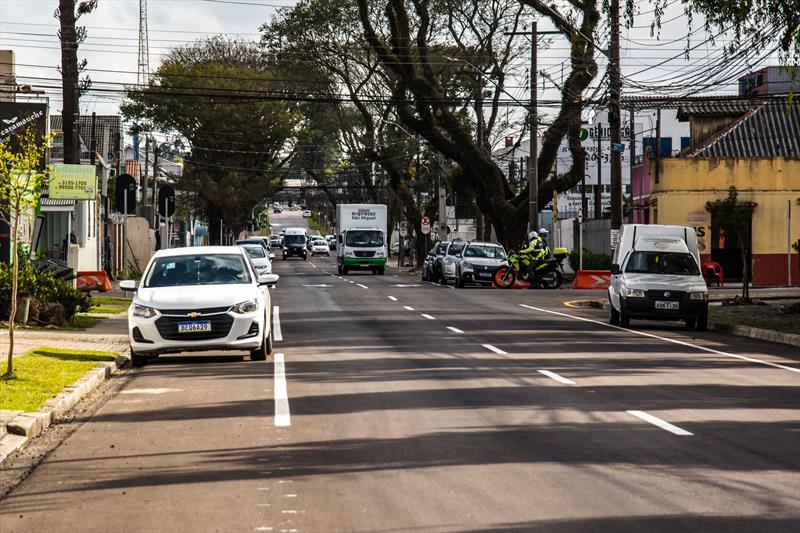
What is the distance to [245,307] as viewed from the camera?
1894 cm

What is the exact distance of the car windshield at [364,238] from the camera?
65500 mm

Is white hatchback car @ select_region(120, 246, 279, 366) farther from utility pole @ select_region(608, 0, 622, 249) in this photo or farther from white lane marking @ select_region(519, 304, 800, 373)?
utility pole @ select_region(608, 0, 622, 249)

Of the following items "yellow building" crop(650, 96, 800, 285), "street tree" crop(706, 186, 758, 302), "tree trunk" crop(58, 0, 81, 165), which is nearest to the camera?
"tree trunk" crop(58, 0, 81, 165)

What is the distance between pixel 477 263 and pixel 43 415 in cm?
3671

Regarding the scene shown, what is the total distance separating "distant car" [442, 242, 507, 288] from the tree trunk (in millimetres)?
19174

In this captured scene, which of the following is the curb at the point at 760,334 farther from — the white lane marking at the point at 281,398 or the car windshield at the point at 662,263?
the white lane marking at the point at 281,398

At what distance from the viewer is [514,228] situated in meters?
54.2

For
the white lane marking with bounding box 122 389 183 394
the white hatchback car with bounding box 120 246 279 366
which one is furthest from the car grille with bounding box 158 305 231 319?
the white lane marking with bounding box 122 389 183 394

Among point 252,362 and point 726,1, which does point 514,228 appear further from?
point 252,362

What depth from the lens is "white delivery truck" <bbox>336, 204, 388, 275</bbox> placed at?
215ft

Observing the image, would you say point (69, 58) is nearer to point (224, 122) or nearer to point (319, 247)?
point (224, 122)

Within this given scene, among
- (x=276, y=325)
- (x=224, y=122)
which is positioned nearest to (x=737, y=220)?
(x=276, y=325)

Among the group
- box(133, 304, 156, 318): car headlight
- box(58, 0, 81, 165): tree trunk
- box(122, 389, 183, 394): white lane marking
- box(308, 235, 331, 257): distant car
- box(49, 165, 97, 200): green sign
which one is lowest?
box(308, 235, 331, 257): distant car

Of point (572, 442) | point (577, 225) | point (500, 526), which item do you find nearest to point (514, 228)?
point (577, 225)
